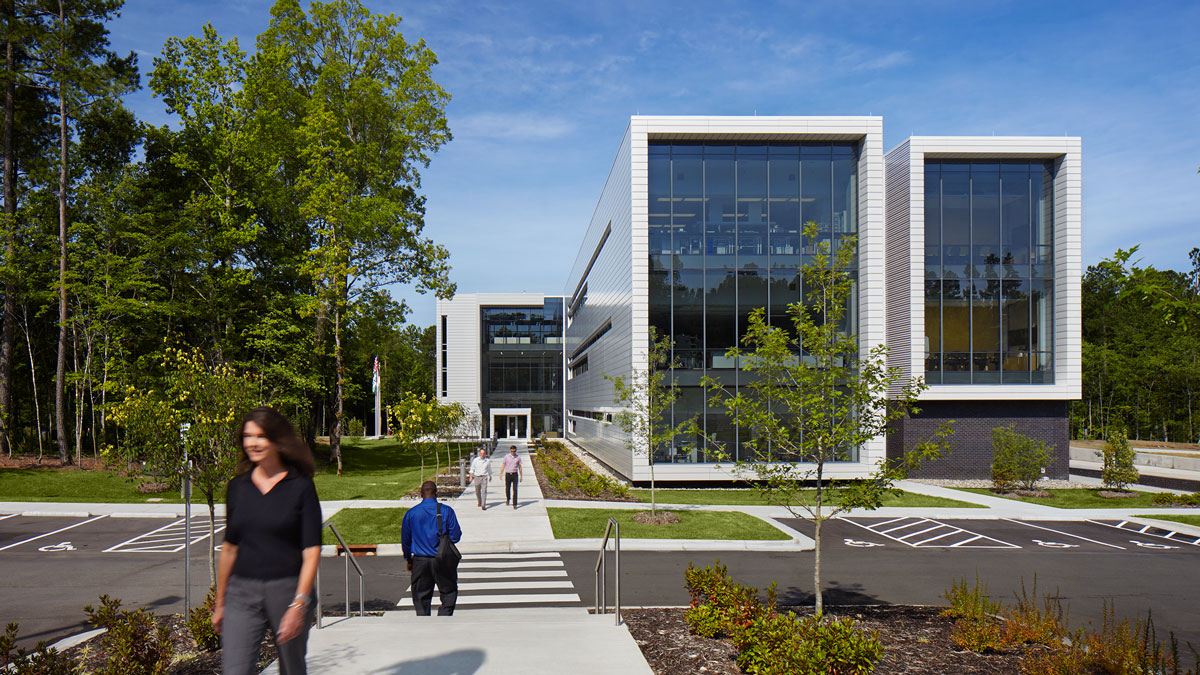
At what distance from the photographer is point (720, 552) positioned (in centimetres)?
1495

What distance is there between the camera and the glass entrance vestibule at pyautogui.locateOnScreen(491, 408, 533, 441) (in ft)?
248

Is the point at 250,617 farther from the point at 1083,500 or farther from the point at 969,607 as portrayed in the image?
the point at 1083,500

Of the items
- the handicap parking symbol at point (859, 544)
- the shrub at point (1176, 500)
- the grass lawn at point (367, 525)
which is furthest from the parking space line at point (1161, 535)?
the grass lawn at point (367, 525)

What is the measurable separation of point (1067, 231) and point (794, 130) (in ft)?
40.9

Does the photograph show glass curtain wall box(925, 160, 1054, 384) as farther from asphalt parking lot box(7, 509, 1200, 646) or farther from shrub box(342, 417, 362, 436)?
shrub box(342, 417, 362, 436)

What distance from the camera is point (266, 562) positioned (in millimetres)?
4211

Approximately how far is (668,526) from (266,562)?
1390 centimetres

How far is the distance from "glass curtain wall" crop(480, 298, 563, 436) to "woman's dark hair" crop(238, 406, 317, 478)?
71.6 metres

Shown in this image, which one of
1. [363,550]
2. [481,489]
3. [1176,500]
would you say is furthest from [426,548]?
[1176,500]

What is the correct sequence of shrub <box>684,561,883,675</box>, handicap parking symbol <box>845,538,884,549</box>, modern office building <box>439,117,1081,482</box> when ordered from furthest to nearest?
modern office building <box>439,117,1081,482</box>
handicap parking symbol <box>845,538,884,549</box>
shrub <box>684,561,883,675</box>

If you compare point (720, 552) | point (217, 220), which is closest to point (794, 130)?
point (720, 552)

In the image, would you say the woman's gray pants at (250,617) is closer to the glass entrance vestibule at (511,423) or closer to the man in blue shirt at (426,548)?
the man in blue shirt at (426,548)

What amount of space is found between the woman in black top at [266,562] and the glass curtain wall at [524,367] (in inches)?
2822

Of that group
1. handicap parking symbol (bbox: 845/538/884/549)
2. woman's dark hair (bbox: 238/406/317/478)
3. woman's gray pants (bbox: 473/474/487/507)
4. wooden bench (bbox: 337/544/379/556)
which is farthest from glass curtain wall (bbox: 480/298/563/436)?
woman's dark hair (bbox: 238/406/317/478)
